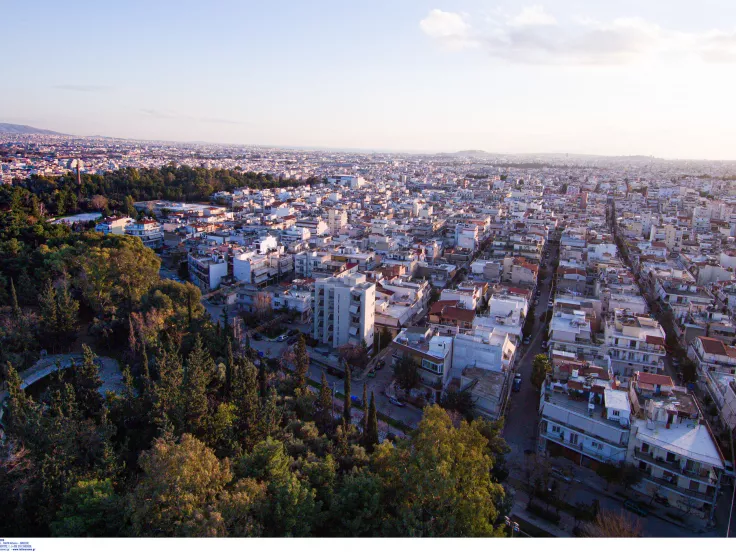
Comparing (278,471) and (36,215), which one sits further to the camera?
(36,215)

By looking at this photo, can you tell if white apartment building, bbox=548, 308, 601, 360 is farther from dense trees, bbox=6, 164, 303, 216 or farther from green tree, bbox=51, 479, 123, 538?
dense trees, bbox=6, 164, 303, 216

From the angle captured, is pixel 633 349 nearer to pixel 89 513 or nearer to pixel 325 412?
pixel 325 412

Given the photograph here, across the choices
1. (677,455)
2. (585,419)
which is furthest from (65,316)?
(677,455)

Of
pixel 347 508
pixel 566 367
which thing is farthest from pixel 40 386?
pixel 566 367

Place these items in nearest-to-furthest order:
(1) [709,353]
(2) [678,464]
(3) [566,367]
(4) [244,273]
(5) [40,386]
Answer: (2) [678,464] → (3) [566,367] → (5) [40,386] → (1) [709,353] → (4) [244,273]

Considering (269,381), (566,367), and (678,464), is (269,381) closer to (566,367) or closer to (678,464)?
(566,367)
